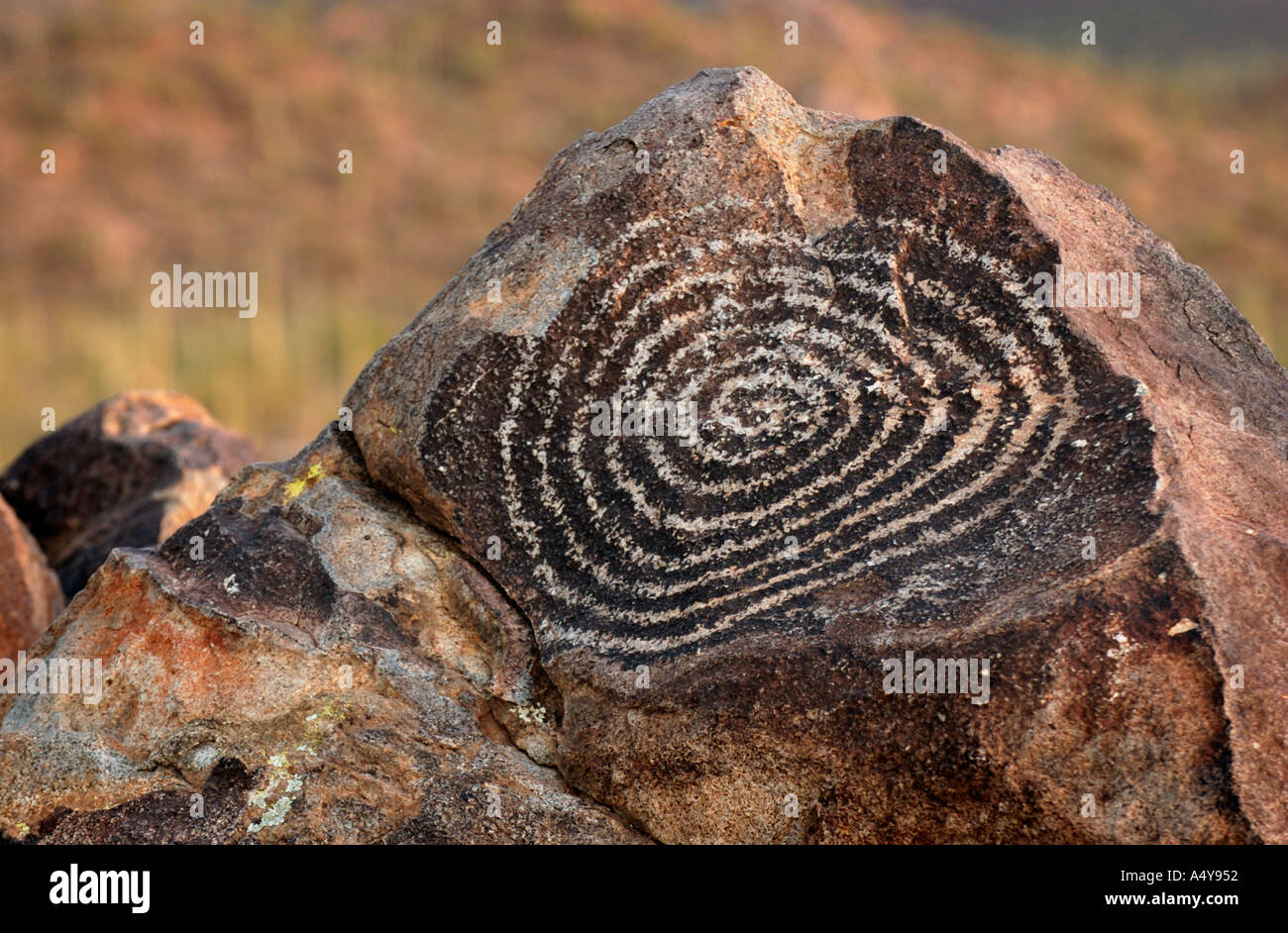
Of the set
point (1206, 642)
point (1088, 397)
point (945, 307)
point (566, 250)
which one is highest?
point (566, 250)

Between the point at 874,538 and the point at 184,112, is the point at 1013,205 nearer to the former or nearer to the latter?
the point at 874,538

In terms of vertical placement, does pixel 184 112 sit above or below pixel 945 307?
above

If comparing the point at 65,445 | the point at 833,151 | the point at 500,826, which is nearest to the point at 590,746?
the point at 500,826

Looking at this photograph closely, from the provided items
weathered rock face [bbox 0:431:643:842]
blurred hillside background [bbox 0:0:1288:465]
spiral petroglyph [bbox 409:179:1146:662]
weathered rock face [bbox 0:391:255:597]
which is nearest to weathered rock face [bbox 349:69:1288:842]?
spiral petroglyph [bbox 409:179:1146:662]

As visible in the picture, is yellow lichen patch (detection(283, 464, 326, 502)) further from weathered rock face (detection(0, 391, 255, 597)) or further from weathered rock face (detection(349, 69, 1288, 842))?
weathered rock face (detection(0, 391, 255, 597))

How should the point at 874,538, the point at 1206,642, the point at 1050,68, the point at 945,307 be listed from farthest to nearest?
the point at 1050,68
the point at 945,307
the point at 874,538
the point at 1206,642

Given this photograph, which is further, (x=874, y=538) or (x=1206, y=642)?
(x=874, y=538)

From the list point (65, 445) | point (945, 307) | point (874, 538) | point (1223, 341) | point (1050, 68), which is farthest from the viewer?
point (1050, 68)
